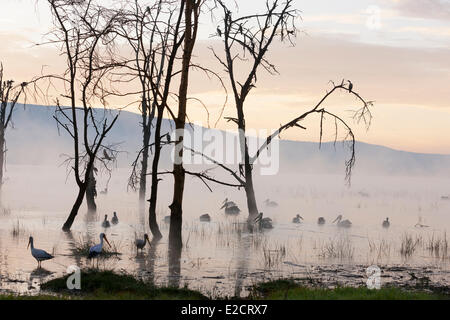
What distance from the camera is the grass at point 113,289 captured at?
46.0ft

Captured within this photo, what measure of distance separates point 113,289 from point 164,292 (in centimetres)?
119

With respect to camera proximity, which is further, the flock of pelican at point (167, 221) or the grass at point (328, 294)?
the flock of pelican at point (167, 221)

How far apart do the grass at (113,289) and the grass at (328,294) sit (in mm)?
1509

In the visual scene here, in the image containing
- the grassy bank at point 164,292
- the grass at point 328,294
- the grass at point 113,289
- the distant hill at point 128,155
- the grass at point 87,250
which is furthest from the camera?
the distant hill at point 128,155

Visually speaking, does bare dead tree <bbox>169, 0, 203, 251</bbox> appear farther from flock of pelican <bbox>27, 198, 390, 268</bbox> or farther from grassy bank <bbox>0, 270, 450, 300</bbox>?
grassy bank <bbox>0, 270, 450, 300</bbox>

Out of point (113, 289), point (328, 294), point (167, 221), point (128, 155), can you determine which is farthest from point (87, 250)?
point (128, 155)

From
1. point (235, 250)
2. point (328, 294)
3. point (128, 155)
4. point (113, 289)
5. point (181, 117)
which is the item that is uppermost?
point (128, 155)

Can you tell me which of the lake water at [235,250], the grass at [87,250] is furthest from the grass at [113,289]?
the grass at [87,250]

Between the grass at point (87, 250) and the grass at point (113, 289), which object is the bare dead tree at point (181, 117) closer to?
the grass at point (87, 250)

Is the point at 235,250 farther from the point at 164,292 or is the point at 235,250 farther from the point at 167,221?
the point at 167,221

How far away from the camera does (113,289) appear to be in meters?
14.9

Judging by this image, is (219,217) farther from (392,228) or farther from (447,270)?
(447,270)

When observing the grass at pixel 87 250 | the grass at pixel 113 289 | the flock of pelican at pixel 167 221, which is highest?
the flock of pelican at pixel 167 221
